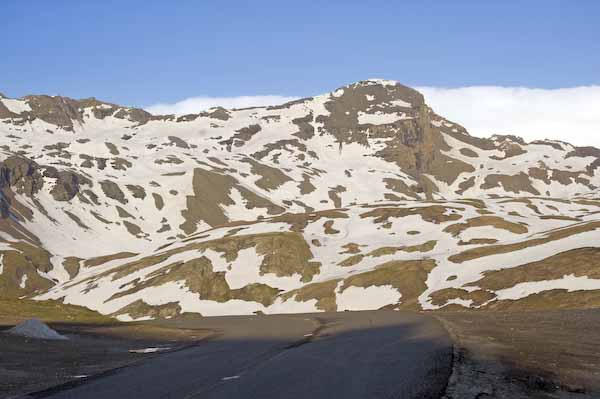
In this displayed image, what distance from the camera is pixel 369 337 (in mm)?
36656

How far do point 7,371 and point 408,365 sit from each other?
1516 cm

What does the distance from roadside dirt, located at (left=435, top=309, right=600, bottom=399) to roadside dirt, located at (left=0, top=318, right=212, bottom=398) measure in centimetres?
1352

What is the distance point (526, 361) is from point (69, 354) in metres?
21.5

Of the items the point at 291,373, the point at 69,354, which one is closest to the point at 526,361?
the point at 291,373

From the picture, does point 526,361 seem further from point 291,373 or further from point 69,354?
point 69,354

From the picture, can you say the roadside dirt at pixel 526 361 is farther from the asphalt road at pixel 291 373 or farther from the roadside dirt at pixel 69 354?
the roadside dirt at pixel 69 354

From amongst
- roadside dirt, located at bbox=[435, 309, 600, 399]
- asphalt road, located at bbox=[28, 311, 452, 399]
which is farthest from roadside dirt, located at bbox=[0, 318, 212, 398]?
roadside dirt, located at bbox=[435, 309, 600, 399]

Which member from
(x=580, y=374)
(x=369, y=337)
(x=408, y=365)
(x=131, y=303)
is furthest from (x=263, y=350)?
(x=131, y=303)

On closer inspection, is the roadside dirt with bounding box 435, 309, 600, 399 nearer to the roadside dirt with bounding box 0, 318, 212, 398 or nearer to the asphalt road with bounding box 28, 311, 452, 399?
the asphalt road with bounding box 28, 311, 452, 399

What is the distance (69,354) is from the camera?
3164 cm

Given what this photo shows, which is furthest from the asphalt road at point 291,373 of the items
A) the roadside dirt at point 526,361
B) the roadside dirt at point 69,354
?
the roadside dirt at point 69,354

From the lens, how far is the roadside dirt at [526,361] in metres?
17.6

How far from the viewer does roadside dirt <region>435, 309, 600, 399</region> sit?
1761cm

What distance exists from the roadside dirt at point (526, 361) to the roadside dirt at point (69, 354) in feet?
44.4
